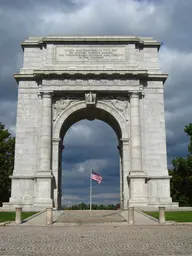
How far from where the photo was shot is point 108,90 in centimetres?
3262

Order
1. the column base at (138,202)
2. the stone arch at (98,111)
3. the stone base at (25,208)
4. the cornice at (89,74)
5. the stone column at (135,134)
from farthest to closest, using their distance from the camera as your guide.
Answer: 1. the stone arch at (98,111)
2. the cornice at (89,74)
3. the stone column at (135,134)
4. the column base at (138,202)
5. the stone base at (25,208)

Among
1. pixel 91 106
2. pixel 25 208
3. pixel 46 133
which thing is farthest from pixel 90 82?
pixel 25 208

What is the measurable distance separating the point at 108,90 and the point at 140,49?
5666 millimetres

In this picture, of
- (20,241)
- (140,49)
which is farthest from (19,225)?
(140,49)

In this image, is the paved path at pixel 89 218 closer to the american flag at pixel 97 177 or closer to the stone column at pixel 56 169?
the stone column at pixel 56 169

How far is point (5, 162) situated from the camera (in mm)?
47781

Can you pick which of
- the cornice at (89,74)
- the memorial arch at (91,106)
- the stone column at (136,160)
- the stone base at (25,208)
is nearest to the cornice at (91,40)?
the memorial arch at (91,106)

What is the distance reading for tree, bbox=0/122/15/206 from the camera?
153 feet

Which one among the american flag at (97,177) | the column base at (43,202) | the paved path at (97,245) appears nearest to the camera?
the paved path at (97,245)

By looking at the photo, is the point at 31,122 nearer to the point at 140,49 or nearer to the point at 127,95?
the point at 127,95

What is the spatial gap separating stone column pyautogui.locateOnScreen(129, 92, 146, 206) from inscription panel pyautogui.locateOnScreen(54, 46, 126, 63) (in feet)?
14.0

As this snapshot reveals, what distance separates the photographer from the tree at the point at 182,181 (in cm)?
5138

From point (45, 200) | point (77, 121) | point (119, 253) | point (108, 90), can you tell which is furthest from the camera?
point (77, 121)

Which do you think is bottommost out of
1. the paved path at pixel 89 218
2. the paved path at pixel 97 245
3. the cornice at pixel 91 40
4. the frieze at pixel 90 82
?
the paved path at pixel 89 218
